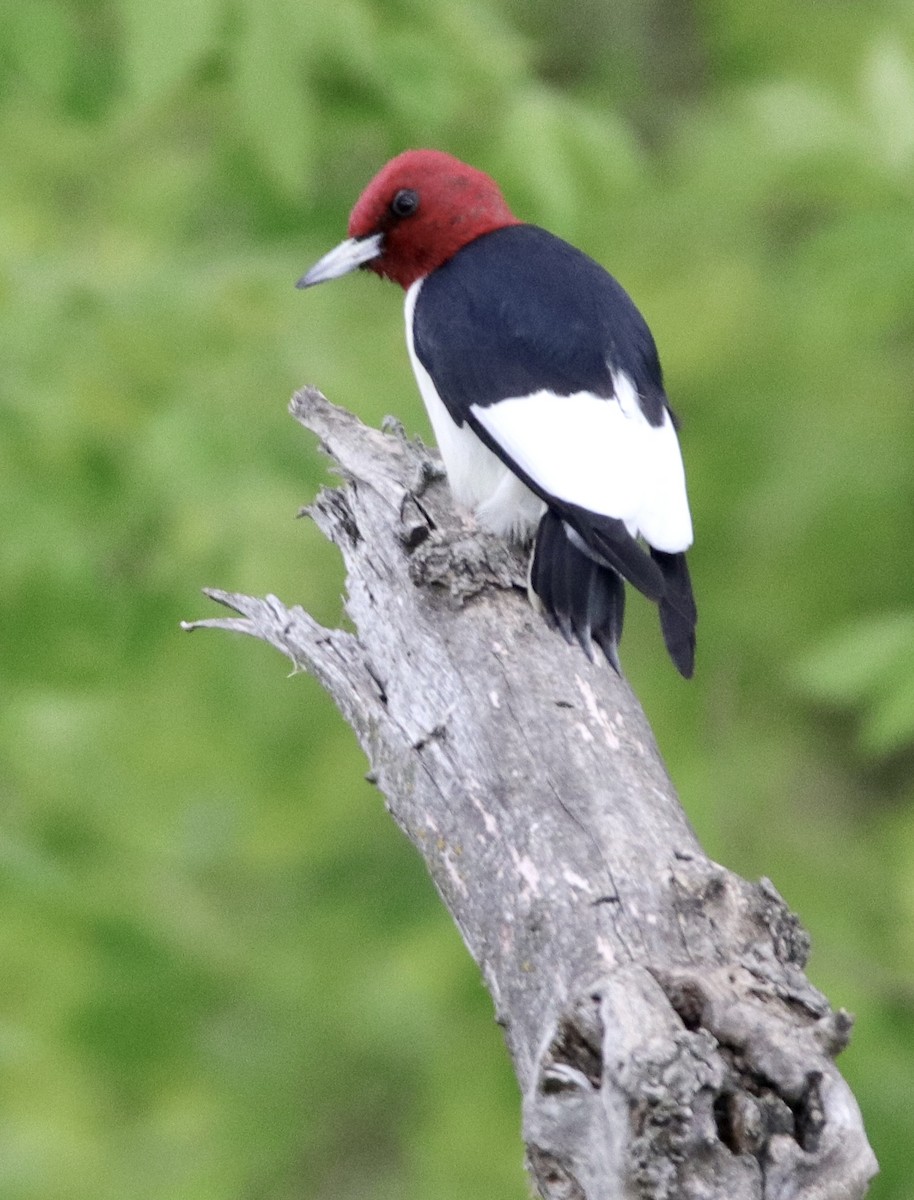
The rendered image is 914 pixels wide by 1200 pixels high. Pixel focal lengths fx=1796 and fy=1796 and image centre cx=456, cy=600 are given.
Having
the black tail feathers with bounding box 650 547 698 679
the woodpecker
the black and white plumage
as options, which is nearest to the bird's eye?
the woodpecker

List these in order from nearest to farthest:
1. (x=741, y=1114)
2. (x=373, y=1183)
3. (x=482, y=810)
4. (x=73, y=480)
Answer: (x=741, y=1114)
(x=482, y=810)
(x=73, y=480)
(x=373, y=1183)

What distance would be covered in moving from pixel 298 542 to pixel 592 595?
1.69 meters

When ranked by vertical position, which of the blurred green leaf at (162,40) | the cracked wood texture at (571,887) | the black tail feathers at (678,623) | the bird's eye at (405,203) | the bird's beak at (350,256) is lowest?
the cracked wood texture at (571,887)

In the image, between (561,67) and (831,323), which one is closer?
(831,323)

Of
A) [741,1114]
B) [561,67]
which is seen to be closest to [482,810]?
[741,1114]

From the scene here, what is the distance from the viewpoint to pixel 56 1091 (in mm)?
4871

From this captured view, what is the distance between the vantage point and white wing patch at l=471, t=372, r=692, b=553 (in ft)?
10.0

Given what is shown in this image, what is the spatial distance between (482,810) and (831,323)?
2.60 m

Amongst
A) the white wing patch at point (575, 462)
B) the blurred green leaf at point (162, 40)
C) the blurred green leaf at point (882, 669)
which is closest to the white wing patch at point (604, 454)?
the white wing patch at point (575, 462)

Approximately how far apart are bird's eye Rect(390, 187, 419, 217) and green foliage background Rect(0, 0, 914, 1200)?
28 centimetres

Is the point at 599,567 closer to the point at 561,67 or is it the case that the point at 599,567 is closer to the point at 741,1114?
the point at 741,1114

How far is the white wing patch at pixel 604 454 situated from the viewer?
3061 millimetres

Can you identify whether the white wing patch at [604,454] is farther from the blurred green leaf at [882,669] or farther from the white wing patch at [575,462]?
the blurred green leaf at [882,669]

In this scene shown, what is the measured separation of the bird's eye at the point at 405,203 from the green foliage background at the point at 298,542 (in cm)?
28
